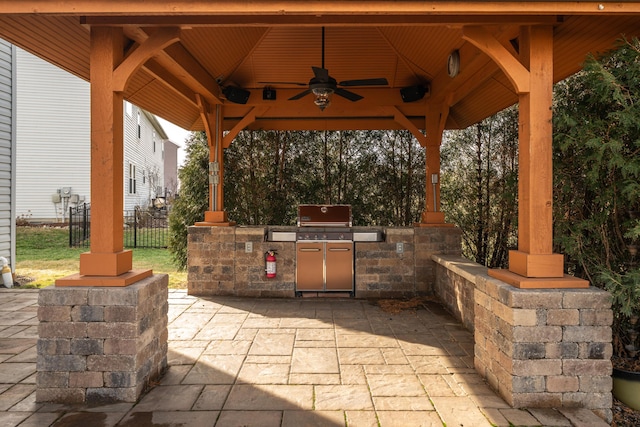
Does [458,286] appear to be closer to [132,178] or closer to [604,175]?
[604,175]

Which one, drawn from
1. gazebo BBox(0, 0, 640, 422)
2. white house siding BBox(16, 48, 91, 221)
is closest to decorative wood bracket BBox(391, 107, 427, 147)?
gazebo BBox(0, 0, 640, 422)

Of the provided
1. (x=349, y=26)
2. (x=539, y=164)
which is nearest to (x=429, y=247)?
(x=539, y=164)

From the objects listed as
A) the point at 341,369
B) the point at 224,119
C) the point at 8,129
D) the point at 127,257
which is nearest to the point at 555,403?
the point at 341,369

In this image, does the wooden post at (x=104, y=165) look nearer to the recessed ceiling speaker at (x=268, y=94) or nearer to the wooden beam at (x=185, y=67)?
the wooden beam at (x=185, y=67)

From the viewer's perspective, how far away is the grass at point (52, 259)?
642 centimetres

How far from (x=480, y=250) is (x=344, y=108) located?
3.65 meters

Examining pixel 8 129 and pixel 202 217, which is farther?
pixel 202 217

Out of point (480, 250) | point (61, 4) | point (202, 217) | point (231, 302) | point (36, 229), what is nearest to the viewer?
point (61, 4)

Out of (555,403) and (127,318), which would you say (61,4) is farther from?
(555,403)

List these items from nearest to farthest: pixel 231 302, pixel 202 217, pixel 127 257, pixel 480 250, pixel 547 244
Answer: pixel 547 244, pixel 127 257, pixel 231 302, pixel 480 250, pixel 202 217

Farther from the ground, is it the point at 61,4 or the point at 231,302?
the point at 61,4

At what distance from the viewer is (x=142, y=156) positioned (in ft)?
55.4

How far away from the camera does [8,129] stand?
622cm

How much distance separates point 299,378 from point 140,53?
103 inches
